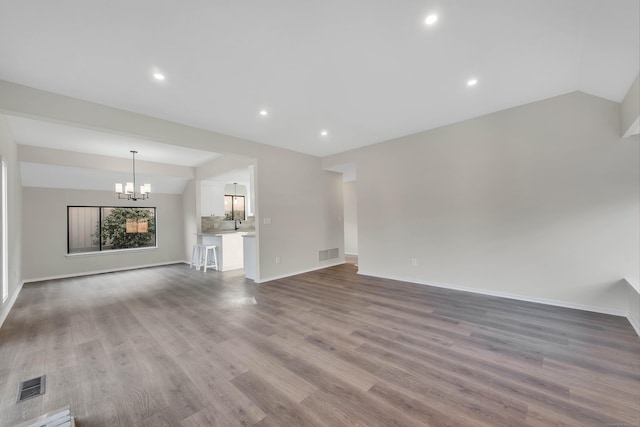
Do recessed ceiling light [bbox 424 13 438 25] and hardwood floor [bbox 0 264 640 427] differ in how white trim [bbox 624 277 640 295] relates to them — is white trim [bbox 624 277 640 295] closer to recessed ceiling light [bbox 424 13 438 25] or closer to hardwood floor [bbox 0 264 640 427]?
hardwood floor [bbox 0 264 640 427]

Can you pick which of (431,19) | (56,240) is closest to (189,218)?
(56,240)

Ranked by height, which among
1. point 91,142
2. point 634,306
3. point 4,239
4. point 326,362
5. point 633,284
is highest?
point 91,142

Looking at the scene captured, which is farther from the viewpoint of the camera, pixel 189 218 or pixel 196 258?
pixel 189 218

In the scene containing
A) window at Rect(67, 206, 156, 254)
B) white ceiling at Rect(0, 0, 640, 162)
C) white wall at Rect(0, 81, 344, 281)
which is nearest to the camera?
white ceiling at Rect(0, 0, 640, 162)

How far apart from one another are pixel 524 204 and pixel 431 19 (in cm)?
291

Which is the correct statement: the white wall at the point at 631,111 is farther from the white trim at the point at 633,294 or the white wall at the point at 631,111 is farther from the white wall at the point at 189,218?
the white wall at the point at 189,218

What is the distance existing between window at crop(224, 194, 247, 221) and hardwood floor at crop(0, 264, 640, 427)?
435 centimetres

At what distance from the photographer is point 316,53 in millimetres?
2330

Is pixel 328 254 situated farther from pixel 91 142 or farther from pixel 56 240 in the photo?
pixel 56 240

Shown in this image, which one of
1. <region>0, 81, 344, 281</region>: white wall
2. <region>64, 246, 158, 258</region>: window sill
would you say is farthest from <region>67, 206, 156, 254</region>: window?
<region>0, 81, 344, 281</region>: white wall

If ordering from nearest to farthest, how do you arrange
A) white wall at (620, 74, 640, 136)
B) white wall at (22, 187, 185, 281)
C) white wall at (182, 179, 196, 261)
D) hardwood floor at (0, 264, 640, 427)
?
hardwood floor at (0, 264, 640, 427) < white wall at (620, 74, 640, 136) < white wall at (22, 187, 185, 281) < white wall at (182, 179, 196, 261)

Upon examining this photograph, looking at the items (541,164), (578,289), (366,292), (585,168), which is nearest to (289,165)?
(366,292)

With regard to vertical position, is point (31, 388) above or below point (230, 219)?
below

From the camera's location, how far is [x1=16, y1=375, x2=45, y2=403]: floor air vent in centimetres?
184
